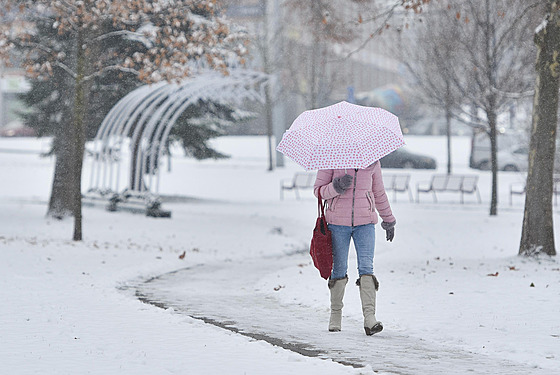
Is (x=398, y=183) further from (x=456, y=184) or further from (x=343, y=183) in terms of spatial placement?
(x=343, y=183)

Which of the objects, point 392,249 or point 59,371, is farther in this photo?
point 392,249

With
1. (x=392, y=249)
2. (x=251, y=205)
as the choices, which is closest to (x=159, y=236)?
(x=392, y=249)

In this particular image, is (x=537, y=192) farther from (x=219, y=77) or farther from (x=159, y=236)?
(x=219, y=77)

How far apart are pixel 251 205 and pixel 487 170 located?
54.6 ft

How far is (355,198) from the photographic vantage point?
751 cm

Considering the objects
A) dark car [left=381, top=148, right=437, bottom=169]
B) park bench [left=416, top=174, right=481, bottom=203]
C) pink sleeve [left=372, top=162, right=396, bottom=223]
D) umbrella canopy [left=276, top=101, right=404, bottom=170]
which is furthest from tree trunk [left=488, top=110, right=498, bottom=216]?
dark car [left=381, top=148, right=437, bottom=169]

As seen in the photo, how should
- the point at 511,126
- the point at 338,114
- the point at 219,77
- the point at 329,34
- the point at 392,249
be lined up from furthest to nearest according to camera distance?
the point at 511,126 < the point at 219,77 < the point at 329,34 < the point at 392,249 < the point at 338,114

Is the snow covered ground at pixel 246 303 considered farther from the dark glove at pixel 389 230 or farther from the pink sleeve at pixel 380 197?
the pink sleeve at pixel 380 197

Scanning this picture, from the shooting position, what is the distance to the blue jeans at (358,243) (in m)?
7.55

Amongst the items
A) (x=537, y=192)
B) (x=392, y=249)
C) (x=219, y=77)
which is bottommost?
(x=392, y=249)

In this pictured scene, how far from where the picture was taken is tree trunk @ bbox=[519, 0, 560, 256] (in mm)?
12469

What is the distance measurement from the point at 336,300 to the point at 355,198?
0.92m

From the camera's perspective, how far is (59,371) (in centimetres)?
578

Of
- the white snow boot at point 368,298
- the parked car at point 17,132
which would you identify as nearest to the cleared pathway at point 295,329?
the white snow boot at point 368,298
